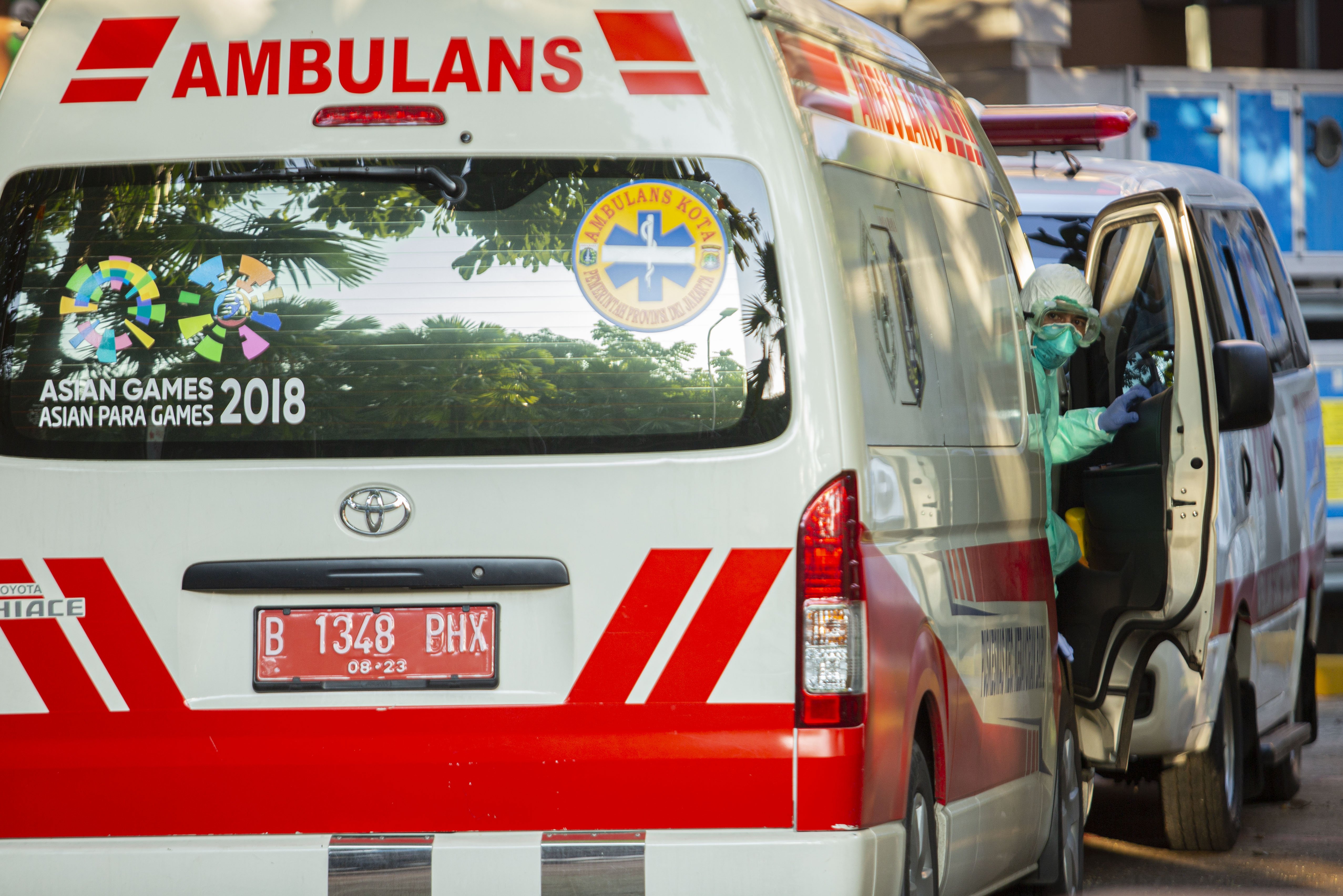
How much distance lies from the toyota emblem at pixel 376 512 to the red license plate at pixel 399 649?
0.16 meters

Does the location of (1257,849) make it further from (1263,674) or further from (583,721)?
(583,721)

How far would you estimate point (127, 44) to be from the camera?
4.68 m

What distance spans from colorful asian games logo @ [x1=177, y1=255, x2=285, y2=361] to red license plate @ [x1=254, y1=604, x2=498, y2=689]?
0.58 metres

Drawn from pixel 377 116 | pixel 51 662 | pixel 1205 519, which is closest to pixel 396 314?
pixel 377 116

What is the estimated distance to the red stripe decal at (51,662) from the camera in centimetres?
454

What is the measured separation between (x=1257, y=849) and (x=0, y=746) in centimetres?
491

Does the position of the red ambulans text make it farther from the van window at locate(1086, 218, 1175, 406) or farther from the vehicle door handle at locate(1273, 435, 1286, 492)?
the vehicle door handle at locate(1273, 435, 1286, 492)

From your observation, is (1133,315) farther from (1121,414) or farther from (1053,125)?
(1053,125)

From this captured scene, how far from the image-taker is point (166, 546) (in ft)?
14.8

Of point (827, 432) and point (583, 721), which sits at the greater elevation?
point (827, 432)

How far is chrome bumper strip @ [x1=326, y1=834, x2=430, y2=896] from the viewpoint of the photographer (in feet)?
14.3

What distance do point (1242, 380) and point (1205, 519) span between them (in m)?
0.50

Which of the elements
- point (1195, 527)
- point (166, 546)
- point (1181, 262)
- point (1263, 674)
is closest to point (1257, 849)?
A: point (1263, 674)

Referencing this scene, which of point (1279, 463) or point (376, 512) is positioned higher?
point (1279, 463)
